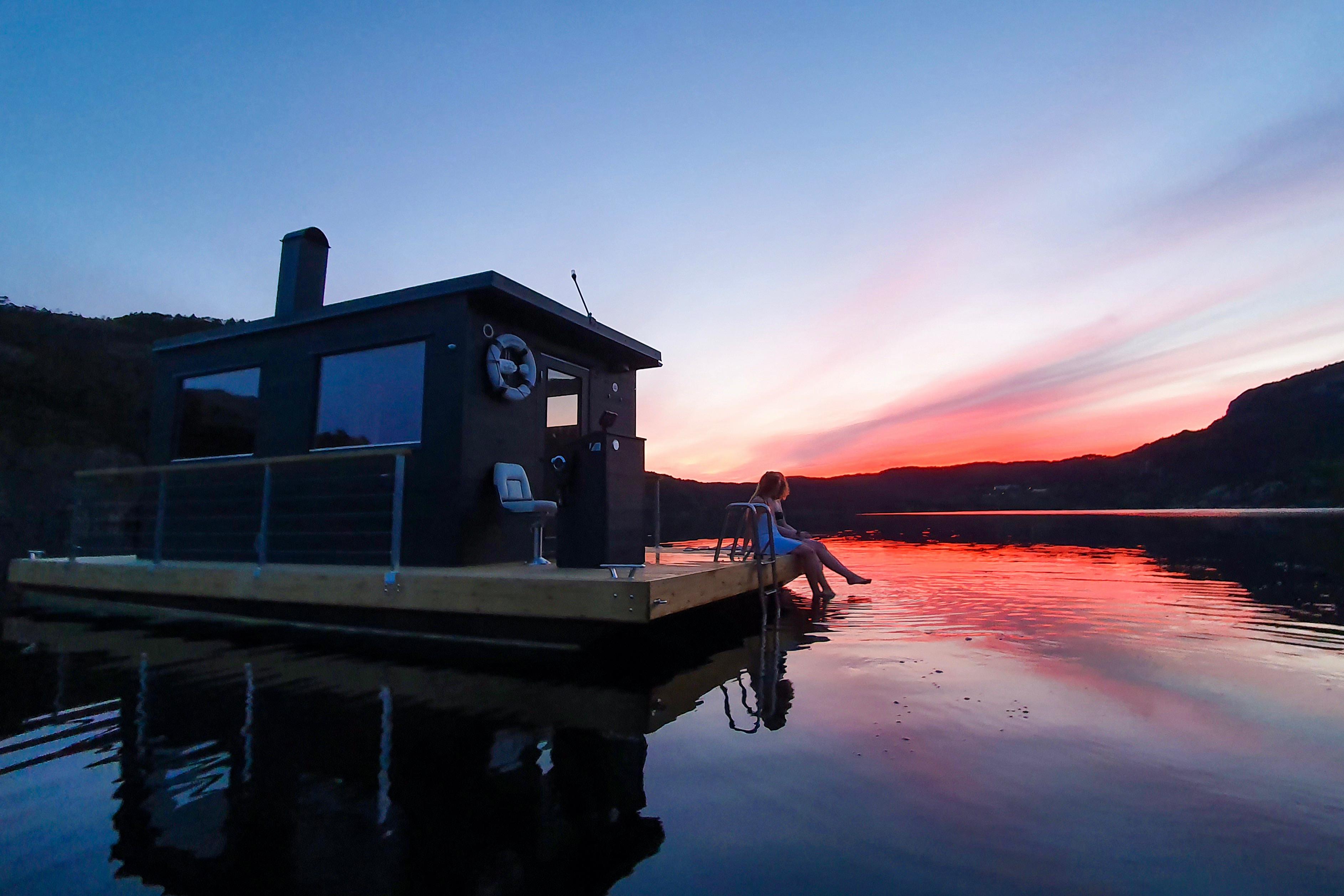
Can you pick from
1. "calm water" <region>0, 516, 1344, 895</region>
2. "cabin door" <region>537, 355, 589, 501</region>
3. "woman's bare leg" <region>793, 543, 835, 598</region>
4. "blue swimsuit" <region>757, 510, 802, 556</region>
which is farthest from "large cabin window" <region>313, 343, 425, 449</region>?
"woman's bare leg" <region>793, 543, 835, 598</region>

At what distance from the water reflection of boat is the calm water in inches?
0.5

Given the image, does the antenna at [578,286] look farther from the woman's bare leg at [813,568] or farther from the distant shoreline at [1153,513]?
the distant shoreline at [1153,513]

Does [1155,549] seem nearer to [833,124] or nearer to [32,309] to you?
[833,124]

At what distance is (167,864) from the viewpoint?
177 cm

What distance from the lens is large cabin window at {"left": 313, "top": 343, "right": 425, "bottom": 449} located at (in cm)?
582

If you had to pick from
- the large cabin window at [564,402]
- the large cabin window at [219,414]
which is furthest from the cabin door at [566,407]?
the large cabin window at [219,414]

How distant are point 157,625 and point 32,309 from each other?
132ft

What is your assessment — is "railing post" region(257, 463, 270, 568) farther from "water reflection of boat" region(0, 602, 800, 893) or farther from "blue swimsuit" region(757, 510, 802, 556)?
"blue swimsuit" region(757, 510, 802, 556)

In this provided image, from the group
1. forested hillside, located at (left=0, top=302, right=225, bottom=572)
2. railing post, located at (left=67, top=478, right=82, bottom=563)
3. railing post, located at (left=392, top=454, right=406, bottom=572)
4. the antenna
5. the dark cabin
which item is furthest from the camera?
forested hillside, located at (left=0, top=302, right=225, bottom=572)

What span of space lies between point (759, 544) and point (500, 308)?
10.8 feet

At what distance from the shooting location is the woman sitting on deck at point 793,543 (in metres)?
6.75

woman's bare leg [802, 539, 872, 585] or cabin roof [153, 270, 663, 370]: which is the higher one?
cabin roof [153, 270, 663, 370]

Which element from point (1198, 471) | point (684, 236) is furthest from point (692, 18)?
point (1198, 471)

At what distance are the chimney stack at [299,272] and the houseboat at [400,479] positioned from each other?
0.07 ft
